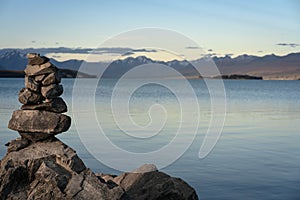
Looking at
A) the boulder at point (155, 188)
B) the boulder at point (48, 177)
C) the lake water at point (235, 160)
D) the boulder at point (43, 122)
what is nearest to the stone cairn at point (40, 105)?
the boulder at point (43, 122)

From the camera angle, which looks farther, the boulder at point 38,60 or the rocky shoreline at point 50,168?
the boulder at point 38,60

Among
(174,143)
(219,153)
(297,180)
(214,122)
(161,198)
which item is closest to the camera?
(161,198)

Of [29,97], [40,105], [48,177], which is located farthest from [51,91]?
[48,177]

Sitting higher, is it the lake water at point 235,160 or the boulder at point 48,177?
the boulder at point 48,177

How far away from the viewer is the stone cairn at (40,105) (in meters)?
16.8

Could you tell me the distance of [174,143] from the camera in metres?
30.5

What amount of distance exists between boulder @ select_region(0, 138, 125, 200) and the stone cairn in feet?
1.74

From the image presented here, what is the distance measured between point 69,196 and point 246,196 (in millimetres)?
7845

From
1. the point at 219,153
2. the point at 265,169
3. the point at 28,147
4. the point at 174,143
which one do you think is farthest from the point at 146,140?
the point at 28,147

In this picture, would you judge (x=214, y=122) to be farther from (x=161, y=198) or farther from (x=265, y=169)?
(x=161, y=198)

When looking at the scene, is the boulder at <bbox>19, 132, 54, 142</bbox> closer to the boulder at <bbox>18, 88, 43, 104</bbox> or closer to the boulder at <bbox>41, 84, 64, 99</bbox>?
the boulder at <bbox>18, 88, 43, 104</bbox>

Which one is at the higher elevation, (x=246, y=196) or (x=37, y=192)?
(x=37, y=192)

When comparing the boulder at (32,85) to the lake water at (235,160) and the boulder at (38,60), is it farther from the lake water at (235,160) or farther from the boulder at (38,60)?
the lake water at (235,160)

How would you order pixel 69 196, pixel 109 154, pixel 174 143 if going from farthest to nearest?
pixel 174 143
pixel 109 154
pixel 69 196
